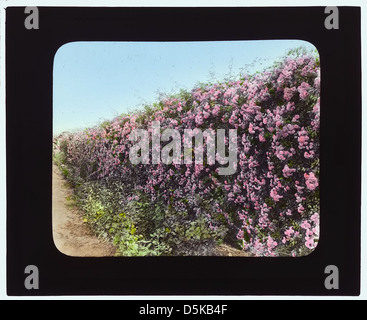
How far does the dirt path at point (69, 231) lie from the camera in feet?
7.22

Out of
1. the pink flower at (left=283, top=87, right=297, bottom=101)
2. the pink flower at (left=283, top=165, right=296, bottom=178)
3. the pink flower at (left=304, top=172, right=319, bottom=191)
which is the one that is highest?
the pink flower at (left=283, top=87, right=297, bottom=101)

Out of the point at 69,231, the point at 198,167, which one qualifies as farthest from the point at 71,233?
the point at 198,167

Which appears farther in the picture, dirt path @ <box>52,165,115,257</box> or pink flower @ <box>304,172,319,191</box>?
dirt path @ <box>52,165,115,257</box>

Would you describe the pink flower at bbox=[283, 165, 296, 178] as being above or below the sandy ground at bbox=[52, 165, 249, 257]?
above

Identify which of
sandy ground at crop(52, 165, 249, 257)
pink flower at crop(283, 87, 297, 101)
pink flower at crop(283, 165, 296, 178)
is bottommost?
sandy ground at crop(52, 165, 249, 257)

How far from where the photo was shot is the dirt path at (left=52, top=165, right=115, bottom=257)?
7.22ft

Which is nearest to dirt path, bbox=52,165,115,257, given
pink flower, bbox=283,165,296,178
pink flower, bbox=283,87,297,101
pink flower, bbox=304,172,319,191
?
pink flower, bbox=283,165,296,178

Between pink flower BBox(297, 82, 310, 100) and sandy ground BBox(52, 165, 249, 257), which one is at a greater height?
pink flower BBox(297, 82, 310, 100)

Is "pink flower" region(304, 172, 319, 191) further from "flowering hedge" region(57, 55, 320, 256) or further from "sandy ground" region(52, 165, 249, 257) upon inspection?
"sandy ground" region(52, 165, 249, 257)

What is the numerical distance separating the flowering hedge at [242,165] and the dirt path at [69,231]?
220mm

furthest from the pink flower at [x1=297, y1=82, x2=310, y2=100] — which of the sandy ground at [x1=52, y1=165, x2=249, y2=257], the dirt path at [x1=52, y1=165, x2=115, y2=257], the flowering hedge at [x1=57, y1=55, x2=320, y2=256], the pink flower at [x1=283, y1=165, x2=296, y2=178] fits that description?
the dirt path at [x1=52, y1=165, x2=115, y2=257]

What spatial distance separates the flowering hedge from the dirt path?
0.72 ft

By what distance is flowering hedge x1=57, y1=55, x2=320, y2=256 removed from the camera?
2.11 m

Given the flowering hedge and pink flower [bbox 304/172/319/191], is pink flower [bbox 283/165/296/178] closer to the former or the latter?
the flowering hedge
